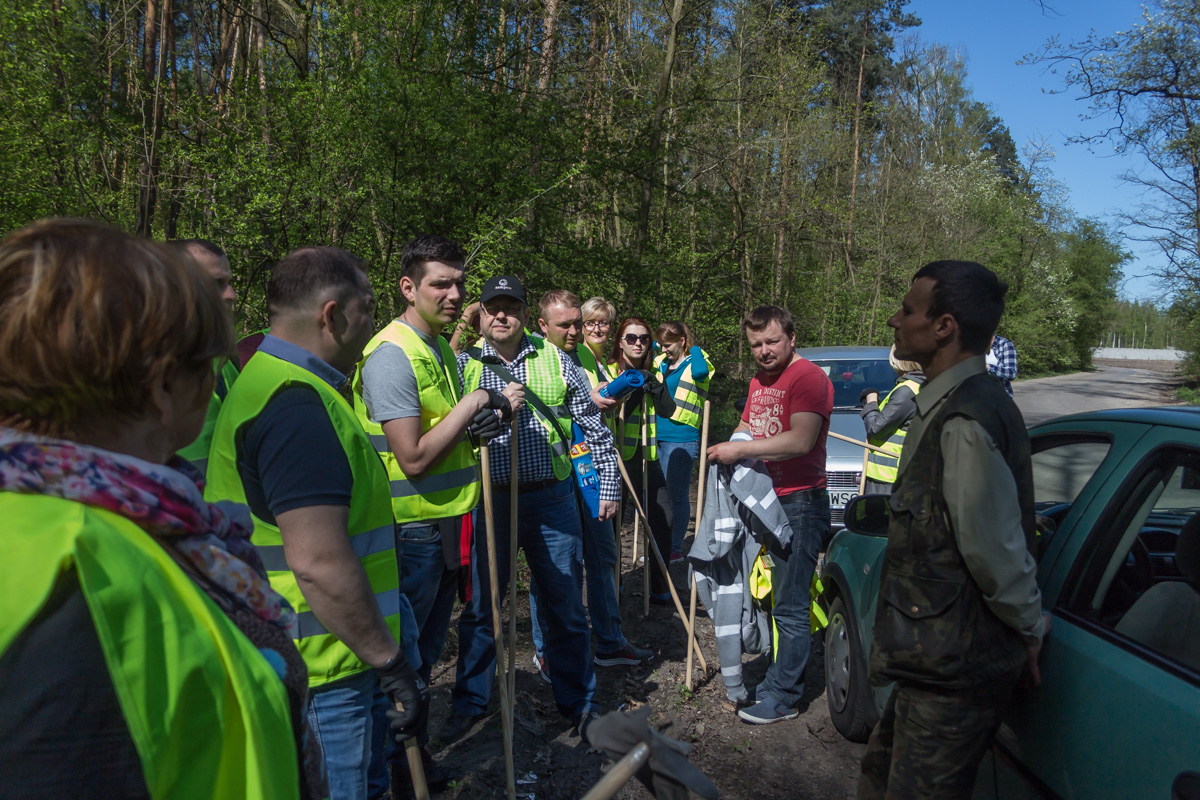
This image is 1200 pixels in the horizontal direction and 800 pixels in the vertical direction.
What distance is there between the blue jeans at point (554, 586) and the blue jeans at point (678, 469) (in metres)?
2.37

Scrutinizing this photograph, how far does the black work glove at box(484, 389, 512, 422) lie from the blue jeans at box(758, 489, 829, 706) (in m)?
1.57

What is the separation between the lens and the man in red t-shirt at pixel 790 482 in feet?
12.6

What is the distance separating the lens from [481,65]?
7.84 metres

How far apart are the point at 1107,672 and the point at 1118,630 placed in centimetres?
19

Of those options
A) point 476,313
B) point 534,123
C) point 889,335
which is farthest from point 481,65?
point 889,335

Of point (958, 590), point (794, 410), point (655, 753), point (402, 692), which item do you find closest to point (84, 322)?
point (655, 753)

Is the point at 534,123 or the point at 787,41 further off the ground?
the point at 787,41

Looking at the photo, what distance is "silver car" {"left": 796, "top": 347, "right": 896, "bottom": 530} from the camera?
21.6ft

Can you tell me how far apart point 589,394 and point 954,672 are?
2408 millimetres

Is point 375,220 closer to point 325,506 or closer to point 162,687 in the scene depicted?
point 325,506

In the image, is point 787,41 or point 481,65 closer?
point 481,65

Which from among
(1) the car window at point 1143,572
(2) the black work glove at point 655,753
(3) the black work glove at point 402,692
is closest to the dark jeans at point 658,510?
(1) the car window at point 1143,572

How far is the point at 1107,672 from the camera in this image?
195cm

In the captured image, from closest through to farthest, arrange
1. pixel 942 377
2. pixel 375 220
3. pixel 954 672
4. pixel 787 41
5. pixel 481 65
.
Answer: pixel 954 672
pixel 942 377
pixel 375 220
pixel 481 65
pixel 787 41
